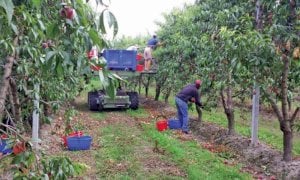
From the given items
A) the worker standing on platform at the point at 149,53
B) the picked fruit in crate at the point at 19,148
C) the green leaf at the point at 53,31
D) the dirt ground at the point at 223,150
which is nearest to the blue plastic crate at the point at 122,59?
the worker standing on platform at the point at 149,53

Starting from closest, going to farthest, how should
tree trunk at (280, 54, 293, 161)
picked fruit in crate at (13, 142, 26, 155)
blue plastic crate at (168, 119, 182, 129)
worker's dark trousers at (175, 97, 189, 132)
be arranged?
picked fruit in crate at (13, 142, 26, 155)
tree trunk at (280, 54, 293, 161)
worker's dark trousers at (175, 97, 189, 132)
blue plastic crate at (168, 119, 182, 129)

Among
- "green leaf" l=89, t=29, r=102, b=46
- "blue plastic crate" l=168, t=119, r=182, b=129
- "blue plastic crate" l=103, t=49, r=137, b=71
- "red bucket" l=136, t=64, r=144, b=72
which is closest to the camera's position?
"green leaf" l=89, t=29, r=102, b=46

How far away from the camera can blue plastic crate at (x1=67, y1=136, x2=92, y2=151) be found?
8922 millimetres

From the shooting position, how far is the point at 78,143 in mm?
8977

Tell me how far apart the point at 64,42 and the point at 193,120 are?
11899 mm

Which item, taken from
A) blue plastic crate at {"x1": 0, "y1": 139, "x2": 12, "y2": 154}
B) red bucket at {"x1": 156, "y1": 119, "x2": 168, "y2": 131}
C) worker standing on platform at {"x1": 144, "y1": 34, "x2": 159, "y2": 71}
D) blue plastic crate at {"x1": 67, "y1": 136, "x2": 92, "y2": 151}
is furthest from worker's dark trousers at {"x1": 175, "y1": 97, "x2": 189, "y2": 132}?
blue plastic crate at {"x1": 0, "y1": 139, "x2": 12, "y2": 154}

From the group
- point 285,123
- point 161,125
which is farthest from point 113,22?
point 161,125

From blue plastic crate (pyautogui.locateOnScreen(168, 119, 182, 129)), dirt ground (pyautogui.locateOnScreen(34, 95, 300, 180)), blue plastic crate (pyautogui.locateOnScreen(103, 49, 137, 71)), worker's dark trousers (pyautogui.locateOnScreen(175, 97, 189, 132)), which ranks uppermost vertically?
blue plastic crate (pyautogui.locateOnScreen(103, 49, 137, 71))

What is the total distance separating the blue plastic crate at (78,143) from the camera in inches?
351

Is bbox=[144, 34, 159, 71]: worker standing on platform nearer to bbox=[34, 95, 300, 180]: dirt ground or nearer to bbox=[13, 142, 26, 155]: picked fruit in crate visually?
bbox=[34, 95, 300, 180]: dirt ground

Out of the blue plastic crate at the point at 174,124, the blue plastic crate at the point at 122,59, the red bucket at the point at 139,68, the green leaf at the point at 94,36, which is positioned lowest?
the blue plastic crate at the point at 174,124

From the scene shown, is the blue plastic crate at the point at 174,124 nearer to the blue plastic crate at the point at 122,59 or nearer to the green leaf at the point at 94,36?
the blue plastic crate at the point at 122,59

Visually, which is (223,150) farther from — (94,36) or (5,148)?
(94,36)

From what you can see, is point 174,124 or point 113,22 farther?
point 174,124
